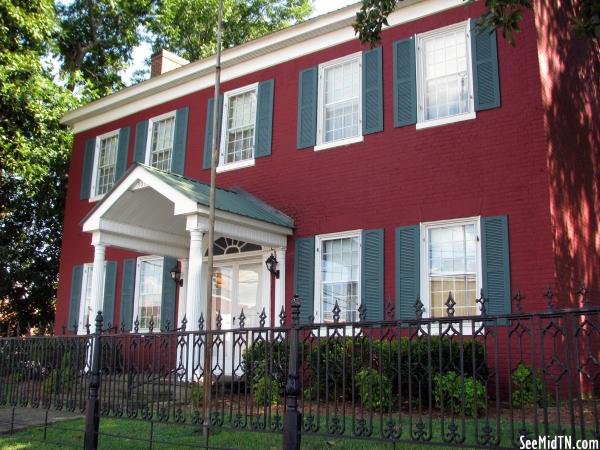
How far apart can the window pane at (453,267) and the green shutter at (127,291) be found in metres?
7.72

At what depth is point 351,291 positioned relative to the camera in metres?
11.6

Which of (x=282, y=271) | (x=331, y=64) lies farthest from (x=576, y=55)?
(x=282, y=271)

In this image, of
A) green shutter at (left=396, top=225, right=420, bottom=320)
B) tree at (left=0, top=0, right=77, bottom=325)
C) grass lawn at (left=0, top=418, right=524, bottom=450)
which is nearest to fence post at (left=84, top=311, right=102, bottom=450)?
grass lawn at (left=0, top=418, right=524, bottom=450)

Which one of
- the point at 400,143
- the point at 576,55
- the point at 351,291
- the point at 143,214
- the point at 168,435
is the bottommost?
the point at 168,435

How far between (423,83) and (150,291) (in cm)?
788

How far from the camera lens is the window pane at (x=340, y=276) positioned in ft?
38.1

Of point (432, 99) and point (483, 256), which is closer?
point (483, 256)

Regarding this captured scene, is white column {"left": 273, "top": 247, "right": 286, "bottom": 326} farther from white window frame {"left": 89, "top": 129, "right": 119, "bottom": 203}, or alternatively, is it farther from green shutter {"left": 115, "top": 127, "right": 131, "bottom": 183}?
white window frame {"left": 89, "top": 129, "right": 119, "bottom": 203}

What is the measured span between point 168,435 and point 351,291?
4527 mm

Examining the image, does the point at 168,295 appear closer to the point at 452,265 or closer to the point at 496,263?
the point at 452,265

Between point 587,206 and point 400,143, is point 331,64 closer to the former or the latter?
point 400,143

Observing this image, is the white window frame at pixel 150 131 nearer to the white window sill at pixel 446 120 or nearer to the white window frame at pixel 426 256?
the white window sill at pixel 446 120

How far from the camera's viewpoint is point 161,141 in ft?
51.7

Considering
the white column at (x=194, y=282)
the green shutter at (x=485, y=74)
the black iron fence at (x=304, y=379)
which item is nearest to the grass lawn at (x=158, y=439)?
the black iron fence at (x=304, y=379)
